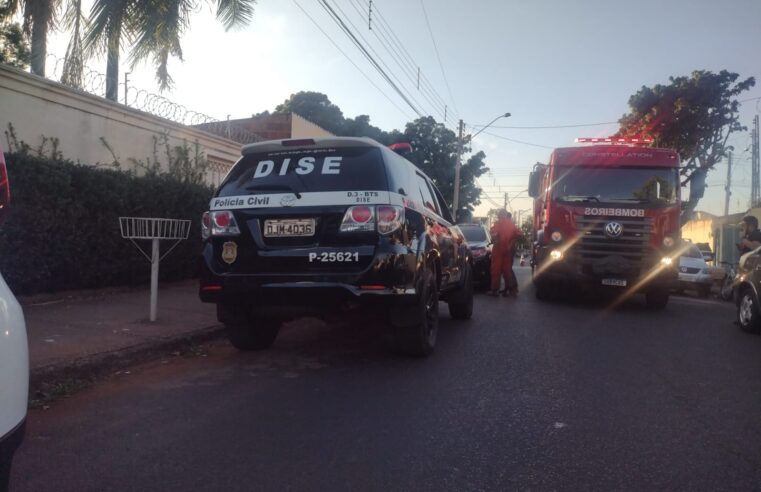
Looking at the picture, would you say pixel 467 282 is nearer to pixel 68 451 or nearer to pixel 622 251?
pixel 622 251

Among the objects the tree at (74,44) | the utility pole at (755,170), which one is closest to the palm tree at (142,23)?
the tree at (74,44)

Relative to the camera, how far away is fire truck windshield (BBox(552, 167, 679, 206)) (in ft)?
33.3

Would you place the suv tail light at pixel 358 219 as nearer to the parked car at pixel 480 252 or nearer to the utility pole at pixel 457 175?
the parked car at pixel 480 252

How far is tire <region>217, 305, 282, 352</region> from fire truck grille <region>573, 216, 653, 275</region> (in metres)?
5.86

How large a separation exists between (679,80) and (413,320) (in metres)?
26.8

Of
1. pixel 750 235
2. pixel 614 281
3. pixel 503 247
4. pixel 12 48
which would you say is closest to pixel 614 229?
pixel 614 281

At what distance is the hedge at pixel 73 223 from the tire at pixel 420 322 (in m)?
4.67

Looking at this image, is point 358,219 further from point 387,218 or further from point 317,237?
point 317,237

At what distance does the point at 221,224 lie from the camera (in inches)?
206

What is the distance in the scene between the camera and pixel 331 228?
4.96m

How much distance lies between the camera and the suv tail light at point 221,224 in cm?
518

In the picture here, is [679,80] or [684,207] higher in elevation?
[679,80]

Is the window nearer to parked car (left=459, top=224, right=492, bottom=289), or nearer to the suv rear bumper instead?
the suv rear bumper

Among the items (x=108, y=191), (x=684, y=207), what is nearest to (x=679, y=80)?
(x=684, y=207)
